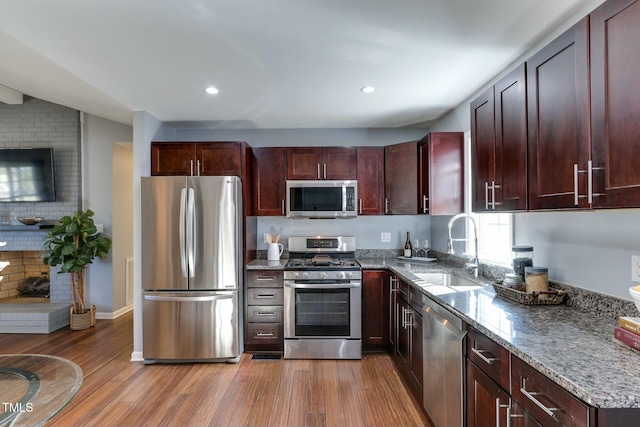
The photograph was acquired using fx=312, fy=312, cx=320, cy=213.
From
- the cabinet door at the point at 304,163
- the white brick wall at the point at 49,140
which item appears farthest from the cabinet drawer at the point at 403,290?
the white brick wall at the point at 49,140

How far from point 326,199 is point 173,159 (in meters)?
1.69

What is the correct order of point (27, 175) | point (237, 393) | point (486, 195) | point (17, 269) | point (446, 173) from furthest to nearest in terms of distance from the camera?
point (17, 269) → point (27, 175) → point (446, 173) → point (237, 393) → point (486, 195)

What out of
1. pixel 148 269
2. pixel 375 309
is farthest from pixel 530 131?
pixel 148 269

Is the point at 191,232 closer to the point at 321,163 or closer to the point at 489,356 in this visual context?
the point at 321,163

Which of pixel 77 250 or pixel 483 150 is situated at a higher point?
pixel 483 150

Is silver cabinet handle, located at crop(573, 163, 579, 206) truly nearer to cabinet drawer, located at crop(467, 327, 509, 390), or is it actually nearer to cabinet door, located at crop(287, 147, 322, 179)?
cabinet drawer, located at crop(467, 327, 509, 390)

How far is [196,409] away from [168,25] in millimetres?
2578

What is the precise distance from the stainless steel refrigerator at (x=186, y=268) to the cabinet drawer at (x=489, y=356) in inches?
86.4

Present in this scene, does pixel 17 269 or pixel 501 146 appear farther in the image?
pixel 17 269

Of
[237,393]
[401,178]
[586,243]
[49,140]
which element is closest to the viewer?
[586,243]

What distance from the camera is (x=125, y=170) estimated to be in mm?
4617

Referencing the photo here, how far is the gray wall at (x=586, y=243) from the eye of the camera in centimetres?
142

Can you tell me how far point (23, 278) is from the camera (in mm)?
4719

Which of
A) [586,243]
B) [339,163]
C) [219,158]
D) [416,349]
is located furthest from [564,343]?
[219,158]
